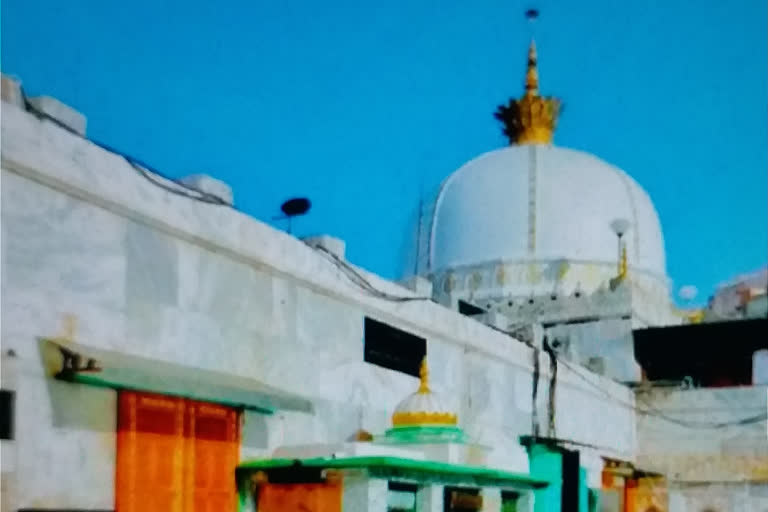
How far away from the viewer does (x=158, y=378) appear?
6875 mm

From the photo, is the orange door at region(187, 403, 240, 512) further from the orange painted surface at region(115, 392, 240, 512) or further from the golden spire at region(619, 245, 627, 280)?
the golden spire at region(619, 245, 627, 280)

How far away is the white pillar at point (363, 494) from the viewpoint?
7.40 metres

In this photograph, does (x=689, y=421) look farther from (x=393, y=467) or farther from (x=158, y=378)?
(x=158, y=378)

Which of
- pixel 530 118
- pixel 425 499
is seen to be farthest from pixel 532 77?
pixel 425 499

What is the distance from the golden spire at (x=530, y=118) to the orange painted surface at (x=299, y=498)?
2218 centimetres

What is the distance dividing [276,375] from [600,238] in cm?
1760

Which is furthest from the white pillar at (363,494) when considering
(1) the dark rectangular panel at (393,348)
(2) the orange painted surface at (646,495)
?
(2) the orange painted surface at (646,495)

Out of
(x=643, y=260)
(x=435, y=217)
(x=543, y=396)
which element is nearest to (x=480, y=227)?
(x=435, y=217)

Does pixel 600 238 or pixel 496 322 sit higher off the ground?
pixel 600 238

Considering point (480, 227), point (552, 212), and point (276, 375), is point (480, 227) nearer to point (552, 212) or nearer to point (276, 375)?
point (552, 212)

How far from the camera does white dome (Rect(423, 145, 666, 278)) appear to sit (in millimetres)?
24938

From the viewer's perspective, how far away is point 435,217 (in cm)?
2675

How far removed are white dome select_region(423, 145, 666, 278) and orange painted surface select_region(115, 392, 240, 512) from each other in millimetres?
17420

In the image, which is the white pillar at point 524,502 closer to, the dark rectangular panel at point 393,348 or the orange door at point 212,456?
the dark rectangular panel at point 393,348
